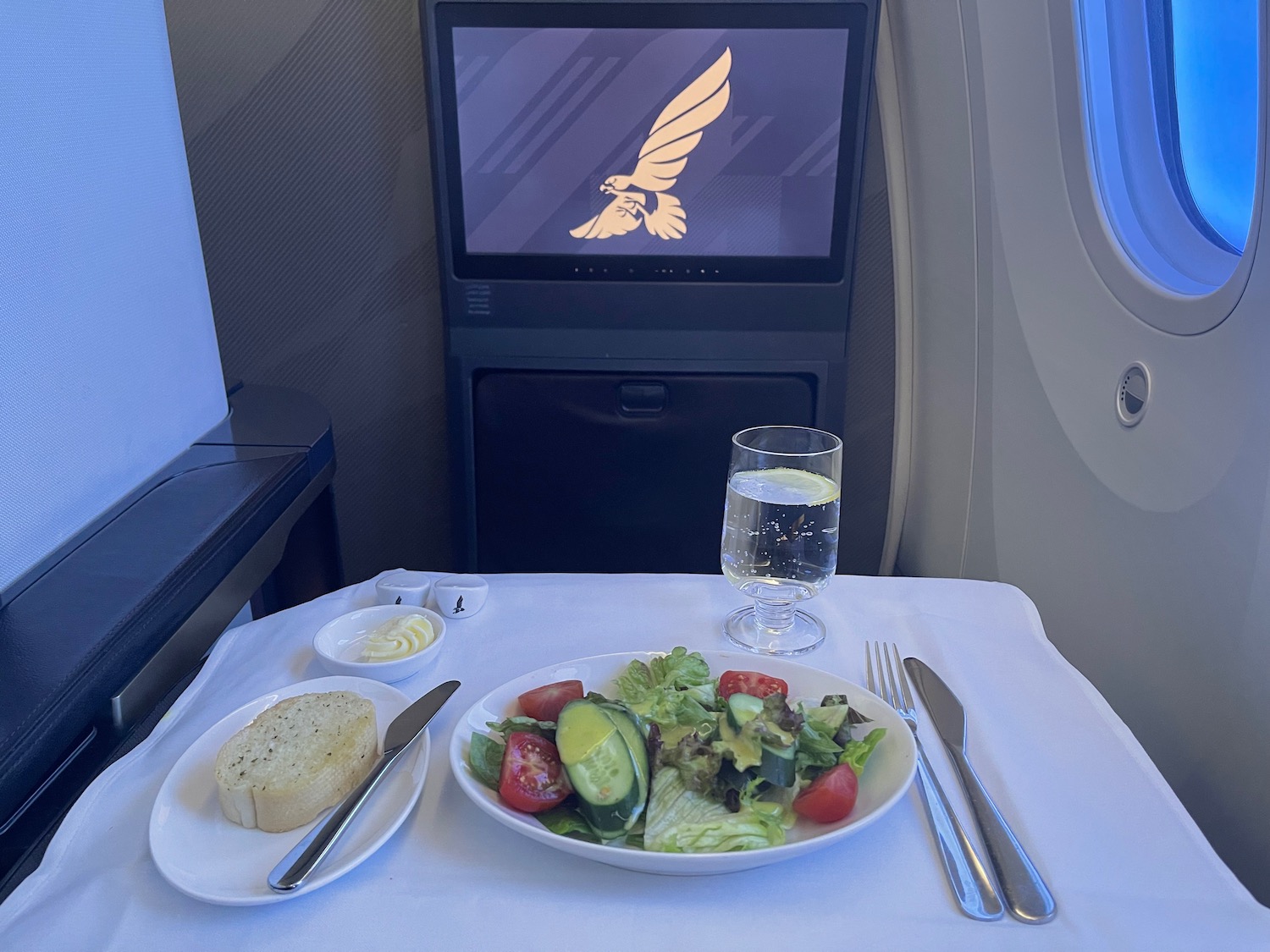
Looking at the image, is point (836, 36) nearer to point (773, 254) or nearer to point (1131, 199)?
point (773, 254)

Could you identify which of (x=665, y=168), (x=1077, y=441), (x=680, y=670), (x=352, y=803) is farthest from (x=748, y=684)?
(x=665, y=168)

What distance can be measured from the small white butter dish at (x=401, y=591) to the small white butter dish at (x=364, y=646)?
0.8 inches

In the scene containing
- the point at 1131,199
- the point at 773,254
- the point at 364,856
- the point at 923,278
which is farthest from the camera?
the point at 923,278

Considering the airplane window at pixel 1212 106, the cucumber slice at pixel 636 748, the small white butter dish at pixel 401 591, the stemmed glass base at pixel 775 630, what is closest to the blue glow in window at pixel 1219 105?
the airplane window at pixel 1212 106

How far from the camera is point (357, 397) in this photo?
2.00 m

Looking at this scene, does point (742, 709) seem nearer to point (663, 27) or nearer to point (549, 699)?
point (549, 699)

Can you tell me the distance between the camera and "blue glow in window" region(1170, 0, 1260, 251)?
3.29ft

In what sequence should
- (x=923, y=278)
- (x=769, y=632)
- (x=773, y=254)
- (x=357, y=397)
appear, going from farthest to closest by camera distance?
(x=357, y=397), (x=923, y=278), (x=773, y=254), (x=769, y=632)

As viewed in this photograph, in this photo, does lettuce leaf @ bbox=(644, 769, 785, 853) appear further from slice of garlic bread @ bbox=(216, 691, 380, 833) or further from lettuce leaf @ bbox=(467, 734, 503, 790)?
slice of garlic bread @ bbox=(216, 691, 380, 833)

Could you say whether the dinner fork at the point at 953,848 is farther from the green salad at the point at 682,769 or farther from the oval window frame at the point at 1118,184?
the oval window frame at the point at 1118,184

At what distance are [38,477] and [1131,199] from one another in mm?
1410

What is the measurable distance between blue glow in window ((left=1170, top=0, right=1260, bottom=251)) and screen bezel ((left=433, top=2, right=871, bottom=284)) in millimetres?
569

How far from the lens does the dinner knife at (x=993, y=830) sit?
1.73 ft

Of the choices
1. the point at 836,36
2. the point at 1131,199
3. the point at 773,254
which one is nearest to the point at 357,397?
the point at 773,254
